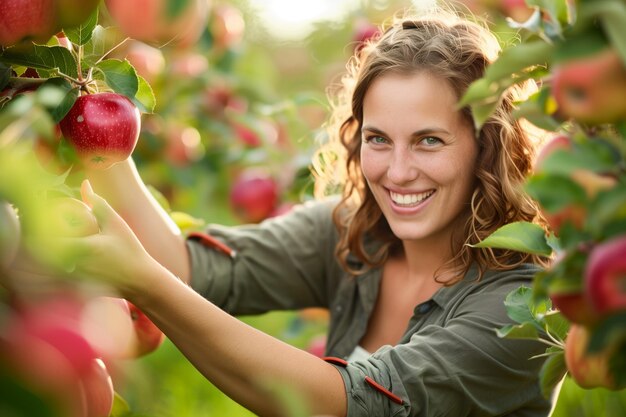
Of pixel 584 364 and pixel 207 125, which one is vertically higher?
pixel 584 364

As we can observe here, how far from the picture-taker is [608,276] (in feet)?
2.63

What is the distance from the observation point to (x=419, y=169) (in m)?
1.78

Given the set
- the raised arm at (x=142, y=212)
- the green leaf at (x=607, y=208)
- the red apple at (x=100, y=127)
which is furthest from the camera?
the raised arm at (x=142, y=212)

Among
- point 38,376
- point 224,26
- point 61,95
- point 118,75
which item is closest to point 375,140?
point 118,75

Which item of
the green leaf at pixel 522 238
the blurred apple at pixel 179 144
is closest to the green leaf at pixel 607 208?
the green leaf at pixel 522 238

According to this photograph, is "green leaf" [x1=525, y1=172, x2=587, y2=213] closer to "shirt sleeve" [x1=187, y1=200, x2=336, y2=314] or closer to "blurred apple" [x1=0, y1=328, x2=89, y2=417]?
"blurred apple" [x1=0, y1=328, x2=89, y2=417]

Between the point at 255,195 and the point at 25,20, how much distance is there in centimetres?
166

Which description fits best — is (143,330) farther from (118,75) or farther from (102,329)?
(102,329)

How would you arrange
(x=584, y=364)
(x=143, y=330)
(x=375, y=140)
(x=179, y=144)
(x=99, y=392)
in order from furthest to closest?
(x=179, y=144) → (x=375, y=140) → (x=143, y=330) → (x=99, y=392) → (x=584, y=364)

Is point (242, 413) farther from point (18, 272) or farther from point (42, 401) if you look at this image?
point (42, 401)

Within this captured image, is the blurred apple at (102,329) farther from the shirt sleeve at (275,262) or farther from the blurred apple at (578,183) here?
the shirt sleeve at (275,262)

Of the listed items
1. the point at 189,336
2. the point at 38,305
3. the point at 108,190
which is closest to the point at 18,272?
the point at 38,305

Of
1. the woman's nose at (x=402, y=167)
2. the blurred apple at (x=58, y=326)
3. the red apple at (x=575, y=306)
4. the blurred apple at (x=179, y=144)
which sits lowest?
the blurred apple at (x=179, y=144)

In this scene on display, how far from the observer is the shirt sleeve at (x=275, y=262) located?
210cm
